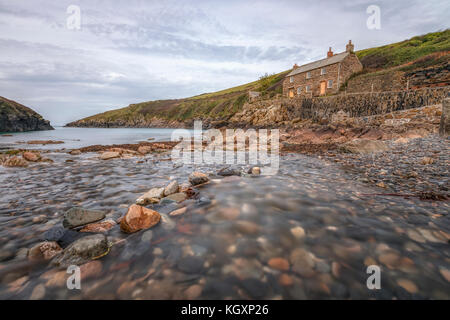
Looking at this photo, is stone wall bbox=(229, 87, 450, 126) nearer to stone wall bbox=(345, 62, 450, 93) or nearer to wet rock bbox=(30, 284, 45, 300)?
stone wall bbox=(345, 62, 450, 93)

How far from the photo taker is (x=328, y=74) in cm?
3919

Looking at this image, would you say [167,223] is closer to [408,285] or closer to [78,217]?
[78,217]

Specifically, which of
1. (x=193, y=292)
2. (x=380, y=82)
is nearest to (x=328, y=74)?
(x=380, y=82)

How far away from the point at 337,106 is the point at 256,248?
89.4 feet

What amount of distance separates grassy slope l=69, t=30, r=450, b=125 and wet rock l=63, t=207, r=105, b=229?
40.9 m

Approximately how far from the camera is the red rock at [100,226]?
9.78 ft

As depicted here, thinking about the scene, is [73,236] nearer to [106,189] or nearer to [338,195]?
[106,189]

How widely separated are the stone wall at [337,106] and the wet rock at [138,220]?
2081 cm

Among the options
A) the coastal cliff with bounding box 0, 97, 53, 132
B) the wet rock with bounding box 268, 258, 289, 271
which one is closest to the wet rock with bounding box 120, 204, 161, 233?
the wet rock with bounding box 268, 258, 289, 271

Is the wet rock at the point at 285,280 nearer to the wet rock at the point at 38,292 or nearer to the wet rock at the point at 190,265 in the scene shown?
the wet rock at the point at 190,265

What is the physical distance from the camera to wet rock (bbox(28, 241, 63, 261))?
7.86 feet
